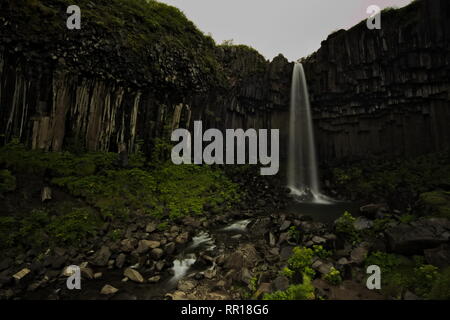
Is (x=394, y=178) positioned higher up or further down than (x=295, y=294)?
higher up

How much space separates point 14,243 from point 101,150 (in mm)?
7706

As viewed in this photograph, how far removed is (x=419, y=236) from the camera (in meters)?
6.35

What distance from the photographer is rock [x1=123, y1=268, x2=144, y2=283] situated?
655 centimetres

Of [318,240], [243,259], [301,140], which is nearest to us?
[243,259]

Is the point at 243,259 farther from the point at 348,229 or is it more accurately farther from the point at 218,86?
the point at 218,86

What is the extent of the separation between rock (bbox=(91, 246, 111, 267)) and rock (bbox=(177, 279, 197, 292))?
317 cm

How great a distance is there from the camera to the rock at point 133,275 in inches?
258

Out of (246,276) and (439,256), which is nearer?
(439,256)

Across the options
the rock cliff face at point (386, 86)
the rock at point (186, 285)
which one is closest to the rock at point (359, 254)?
the rock at point (186, 285)

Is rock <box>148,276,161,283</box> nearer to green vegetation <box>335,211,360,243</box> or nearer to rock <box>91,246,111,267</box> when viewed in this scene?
rock <box>91,246,111,267</box>

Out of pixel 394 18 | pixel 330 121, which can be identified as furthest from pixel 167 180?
pixel 394 18

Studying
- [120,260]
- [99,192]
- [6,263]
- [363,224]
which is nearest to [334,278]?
[363,224]

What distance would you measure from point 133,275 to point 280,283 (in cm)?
458

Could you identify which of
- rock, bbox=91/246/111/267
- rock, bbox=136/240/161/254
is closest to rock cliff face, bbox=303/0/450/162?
rock, bbox=136/240/161/254
